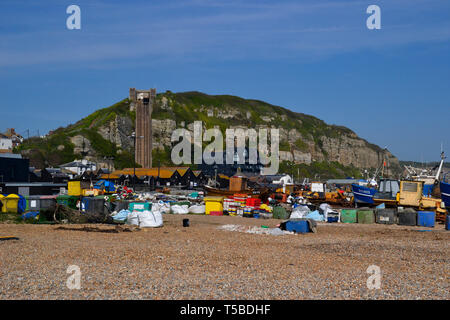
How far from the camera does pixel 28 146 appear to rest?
131250mm

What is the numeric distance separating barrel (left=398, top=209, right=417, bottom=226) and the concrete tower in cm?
13179

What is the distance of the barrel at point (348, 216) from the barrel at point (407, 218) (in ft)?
9.92

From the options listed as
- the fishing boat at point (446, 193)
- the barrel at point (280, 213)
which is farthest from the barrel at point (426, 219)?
the fishing boat at point (446, 193)

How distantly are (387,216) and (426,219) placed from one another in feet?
8.34

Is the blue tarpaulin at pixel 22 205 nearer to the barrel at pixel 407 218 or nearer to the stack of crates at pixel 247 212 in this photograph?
the stack of crates at pixel 247 212

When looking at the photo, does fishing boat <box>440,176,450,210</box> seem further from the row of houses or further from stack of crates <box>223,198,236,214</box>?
the row of houses

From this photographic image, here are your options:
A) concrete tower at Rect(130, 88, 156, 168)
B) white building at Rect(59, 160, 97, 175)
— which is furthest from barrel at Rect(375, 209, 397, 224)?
concrete tower at Rect(130, 88, 156, 168)

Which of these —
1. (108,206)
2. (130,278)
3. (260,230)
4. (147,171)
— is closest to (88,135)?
(147,171)

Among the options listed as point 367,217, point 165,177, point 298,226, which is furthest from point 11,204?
point 165,177

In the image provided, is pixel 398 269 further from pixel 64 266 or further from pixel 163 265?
pixel 64 266

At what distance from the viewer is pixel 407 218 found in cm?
3156

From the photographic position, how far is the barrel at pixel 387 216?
32.2 m

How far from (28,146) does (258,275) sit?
131537 mm

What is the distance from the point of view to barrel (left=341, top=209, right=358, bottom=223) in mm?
33156
